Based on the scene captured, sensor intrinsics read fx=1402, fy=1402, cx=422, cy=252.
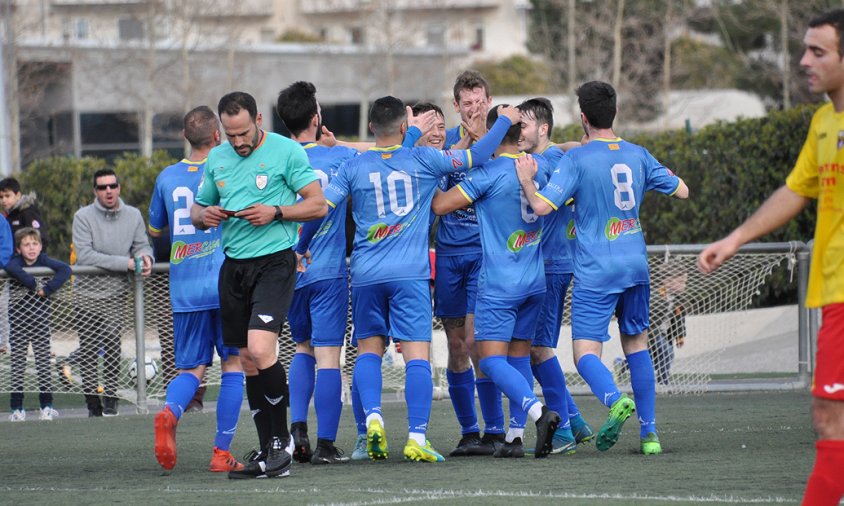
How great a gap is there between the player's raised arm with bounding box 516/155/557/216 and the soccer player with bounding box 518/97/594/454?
0.58m

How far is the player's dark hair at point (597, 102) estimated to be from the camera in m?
8.33

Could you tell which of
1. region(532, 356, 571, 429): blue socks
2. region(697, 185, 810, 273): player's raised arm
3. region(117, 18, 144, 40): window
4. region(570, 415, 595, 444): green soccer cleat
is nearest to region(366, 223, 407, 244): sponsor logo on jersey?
region(532, 356, 571, 429): blue socks

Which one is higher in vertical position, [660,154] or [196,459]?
[660,154]

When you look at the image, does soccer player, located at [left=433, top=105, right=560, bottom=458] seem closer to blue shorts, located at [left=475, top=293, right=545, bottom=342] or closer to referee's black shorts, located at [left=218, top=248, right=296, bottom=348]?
blue shorts, located at [left=475, top=293, right=545, bottom=342]

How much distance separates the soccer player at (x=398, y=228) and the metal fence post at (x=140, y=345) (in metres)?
4.44

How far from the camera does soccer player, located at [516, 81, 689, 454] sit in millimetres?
8375

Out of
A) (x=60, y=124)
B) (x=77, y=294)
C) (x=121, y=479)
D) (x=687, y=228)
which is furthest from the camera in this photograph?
(x=60, y=124)

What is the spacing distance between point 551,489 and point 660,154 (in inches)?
547

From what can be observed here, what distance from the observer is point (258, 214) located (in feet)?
24.7

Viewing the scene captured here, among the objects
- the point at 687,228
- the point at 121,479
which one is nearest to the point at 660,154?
the point at 687,228

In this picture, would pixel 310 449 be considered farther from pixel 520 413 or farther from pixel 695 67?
pixel 695 67

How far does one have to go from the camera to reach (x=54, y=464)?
891 cm

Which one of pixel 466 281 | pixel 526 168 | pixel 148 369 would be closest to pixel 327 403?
pixel 466 281

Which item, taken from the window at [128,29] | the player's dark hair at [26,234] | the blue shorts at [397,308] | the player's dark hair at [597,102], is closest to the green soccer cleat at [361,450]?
the blue shorts at [397,308]
